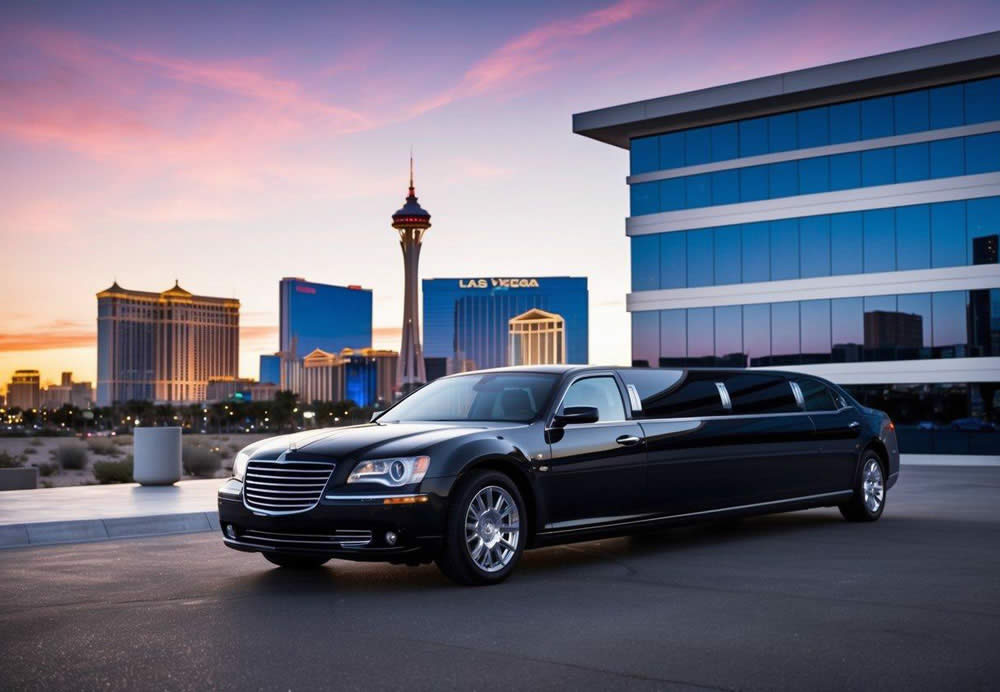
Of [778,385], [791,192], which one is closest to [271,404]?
[791,192]

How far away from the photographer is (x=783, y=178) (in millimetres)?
49281

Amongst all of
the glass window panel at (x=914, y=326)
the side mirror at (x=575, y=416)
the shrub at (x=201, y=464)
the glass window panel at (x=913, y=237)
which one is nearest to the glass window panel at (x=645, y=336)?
the glass window panel at (x=914, y=326)

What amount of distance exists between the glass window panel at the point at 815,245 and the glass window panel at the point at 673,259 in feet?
17.3

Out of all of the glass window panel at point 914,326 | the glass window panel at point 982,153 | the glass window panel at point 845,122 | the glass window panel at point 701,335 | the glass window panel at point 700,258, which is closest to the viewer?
the glass window panel at point 982,153

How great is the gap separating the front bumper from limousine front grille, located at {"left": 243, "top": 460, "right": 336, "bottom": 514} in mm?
96

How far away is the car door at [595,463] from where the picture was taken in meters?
9.56

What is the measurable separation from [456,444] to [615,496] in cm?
179

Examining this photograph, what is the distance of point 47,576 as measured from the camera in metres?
9.62

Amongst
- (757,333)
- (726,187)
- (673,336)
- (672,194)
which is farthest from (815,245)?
(673,336)

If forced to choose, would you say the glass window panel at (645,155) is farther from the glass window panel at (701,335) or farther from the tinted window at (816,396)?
the tinted window at (816,396)

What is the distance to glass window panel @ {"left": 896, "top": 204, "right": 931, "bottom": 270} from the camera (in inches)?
1802

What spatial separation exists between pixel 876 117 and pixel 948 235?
18.4ft

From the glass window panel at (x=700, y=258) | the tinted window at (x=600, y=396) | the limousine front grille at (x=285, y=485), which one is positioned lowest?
the limousine front grille at (x=285, y=485)

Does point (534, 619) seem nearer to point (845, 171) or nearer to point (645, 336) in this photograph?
point (845, 171)
